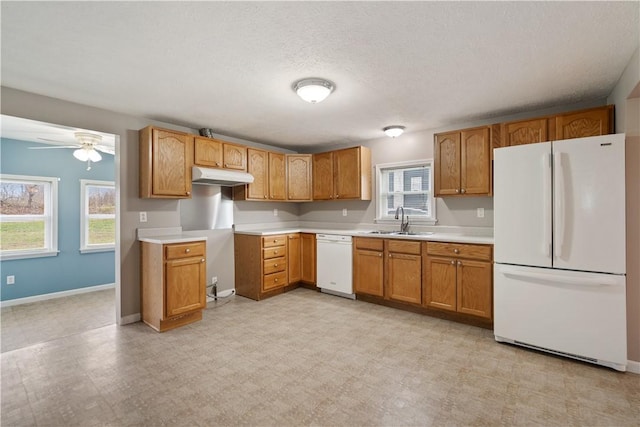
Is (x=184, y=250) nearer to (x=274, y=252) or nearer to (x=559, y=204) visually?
(x=274, y=252)

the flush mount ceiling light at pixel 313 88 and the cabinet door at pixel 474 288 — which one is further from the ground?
the flush mount ceiling light at pixel 313 88

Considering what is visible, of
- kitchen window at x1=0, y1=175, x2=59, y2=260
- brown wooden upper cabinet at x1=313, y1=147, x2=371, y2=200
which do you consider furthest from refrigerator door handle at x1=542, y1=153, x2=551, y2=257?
kitchen window at x1=0, y1=175, x2=59, y2=260

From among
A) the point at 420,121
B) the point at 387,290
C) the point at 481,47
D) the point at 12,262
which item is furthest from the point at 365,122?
the point at 12,262

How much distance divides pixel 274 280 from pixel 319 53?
315 centimetres

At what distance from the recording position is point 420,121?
12.7 ft

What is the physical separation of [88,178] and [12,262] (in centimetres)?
151

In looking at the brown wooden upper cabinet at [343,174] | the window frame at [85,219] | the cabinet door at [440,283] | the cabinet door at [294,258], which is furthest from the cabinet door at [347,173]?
the window frame at [85,219]

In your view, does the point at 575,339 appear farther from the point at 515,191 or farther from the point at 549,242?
the point at 515,191

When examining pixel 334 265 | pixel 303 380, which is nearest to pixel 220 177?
pixel 334 265

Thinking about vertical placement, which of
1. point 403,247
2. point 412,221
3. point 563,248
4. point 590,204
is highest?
point 590,204

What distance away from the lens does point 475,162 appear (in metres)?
3.54

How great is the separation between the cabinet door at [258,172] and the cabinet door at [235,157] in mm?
88

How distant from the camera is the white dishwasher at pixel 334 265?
4.31 meters

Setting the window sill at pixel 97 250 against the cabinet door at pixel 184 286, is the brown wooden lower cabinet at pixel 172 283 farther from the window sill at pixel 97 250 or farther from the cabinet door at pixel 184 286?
the window sill at pixel 97 250
